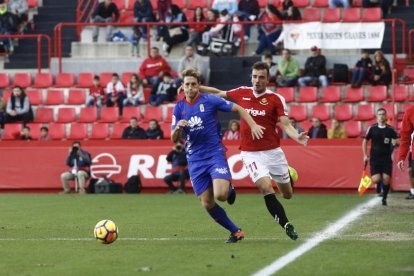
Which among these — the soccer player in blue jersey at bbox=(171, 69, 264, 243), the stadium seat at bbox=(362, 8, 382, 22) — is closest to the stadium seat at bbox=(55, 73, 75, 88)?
the stadium seat at bbox=(362, 8, 382, 22)

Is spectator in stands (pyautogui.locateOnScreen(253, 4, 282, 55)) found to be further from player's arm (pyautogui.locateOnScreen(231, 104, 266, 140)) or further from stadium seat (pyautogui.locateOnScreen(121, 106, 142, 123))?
player's arm (pyautogui.locateOnScreen(231, 104, 266, 140))

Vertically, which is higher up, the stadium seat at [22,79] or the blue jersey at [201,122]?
the blue jersey at [201,122]

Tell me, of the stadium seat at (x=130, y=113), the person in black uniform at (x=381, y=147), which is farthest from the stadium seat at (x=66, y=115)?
the person in black uniform at (x=381, y=147)

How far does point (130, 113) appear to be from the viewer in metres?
29.1

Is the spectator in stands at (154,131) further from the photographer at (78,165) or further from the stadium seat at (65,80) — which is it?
the stadium seat at (65,80)

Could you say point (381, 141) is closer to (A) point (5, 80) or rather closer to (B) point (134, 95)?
(B) point (134, 95)

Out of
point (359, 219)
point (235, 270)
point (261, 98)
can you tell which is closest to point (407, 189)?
point (359, 219)

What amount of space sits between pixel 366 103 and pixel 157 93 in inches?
222

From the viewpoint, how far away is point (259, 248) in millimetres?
12328

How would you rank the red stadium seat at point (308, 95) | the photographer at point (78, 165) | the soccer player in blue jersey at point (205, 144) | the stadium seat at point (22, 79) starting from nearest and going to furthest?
the soccer player in blue jersey at point (205, 144) < the photographer at point (78, 165) < the red stadium seat at point (308, 95) < the stadium seat at point (22, 79)

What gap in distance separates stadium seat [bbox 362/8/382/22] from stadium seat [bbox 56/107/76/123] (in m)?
8.55

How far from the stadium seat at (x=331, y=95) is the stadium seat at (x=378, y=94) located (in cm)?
81

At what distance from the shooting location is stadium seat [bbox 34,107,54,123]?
2979 centimetres

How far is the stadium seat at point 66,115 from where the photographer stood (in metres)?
29.6
